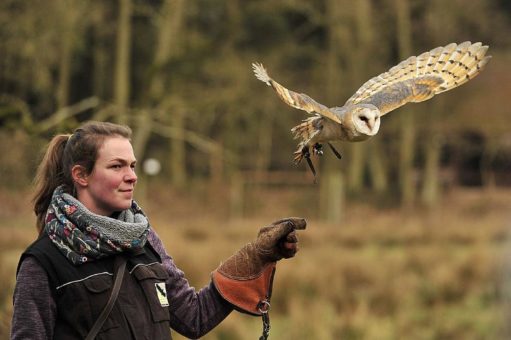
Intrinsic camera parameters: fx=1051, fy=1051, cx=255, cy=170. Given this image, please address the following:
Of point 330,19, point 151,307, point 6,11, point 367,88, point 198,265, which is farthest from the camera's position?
point 330,19

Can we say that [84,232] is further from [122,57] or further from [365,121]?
[122,57]

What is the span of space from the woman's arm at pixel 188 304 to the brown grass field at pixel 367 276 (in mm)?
2897

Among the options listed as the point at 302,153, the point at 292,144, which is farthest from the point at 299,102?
the point at 292,144

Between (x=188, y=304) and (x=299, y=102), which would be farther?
(x=188, y=304)

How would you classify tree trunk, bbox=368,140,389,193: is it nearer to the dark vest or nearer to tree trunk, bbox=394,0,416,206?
tree trunk, bbox=394,0,416,206

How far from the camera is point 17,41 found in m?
12.4

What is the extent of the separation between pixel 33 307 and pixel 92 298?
150 mm

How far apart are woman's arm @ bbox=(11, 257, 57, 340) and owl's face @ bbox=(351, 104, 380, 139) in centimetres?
91

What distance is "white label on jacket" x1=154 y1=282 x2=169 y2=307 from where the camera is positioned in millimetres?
2891

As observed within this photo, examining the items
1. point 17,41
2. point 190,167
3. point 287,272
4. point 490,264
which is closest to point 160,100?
point 17,41

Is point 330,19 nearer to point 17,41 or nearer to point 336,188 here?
point 336,188

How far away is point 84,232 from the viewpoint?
2.73m

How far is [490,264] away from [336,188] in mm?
8913

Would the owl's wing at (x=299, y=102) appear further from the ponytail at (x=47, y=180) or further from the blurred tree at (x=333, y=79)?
the blurred tree at (x=333, y=79)
